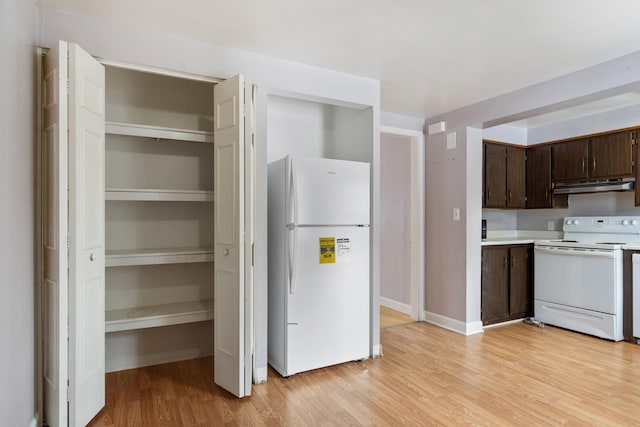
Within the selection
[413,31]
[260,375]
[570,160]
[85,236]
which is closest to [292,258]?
[260,375]

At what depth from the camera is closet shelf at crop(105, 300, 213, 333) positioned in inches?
106

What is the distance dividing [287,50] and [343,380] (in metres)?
2.52

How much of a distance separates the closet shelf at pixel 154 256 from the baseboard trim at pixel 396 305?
9.23 feet

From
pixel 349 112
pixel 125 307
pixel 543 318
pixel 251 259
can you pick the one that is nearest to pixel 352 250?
pixel 251 259

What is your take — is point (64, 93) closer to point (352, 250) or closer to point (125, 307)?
point (125, 307)

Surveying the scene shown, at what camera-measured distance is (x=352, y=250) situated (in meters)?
3.14

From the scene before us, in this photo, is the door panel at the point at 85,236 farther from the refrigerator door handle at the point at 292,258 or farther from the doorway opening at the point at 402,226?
the doorway opening at the point at 402,226

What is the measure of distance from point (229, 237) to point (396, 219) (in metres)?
3.00

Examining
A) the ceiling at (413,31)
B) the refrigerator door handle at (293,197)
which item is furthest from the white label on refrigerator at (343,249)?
the ceiling at (413,31)

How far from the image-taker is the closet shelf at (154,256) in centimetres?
268

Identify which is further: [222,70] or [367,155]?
[367,155]

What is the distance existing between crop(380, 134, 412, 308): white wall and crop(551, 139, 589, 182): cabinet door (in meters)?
1.83

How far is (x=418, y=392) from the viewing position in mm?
2646

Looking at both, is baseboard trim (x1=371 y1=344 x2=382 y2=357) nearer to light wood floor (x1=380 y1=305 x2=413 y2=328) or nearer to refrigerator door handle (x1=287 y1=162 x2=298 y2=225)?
light wood floor (x1=380 y1=305 x2=413 y2=328)
